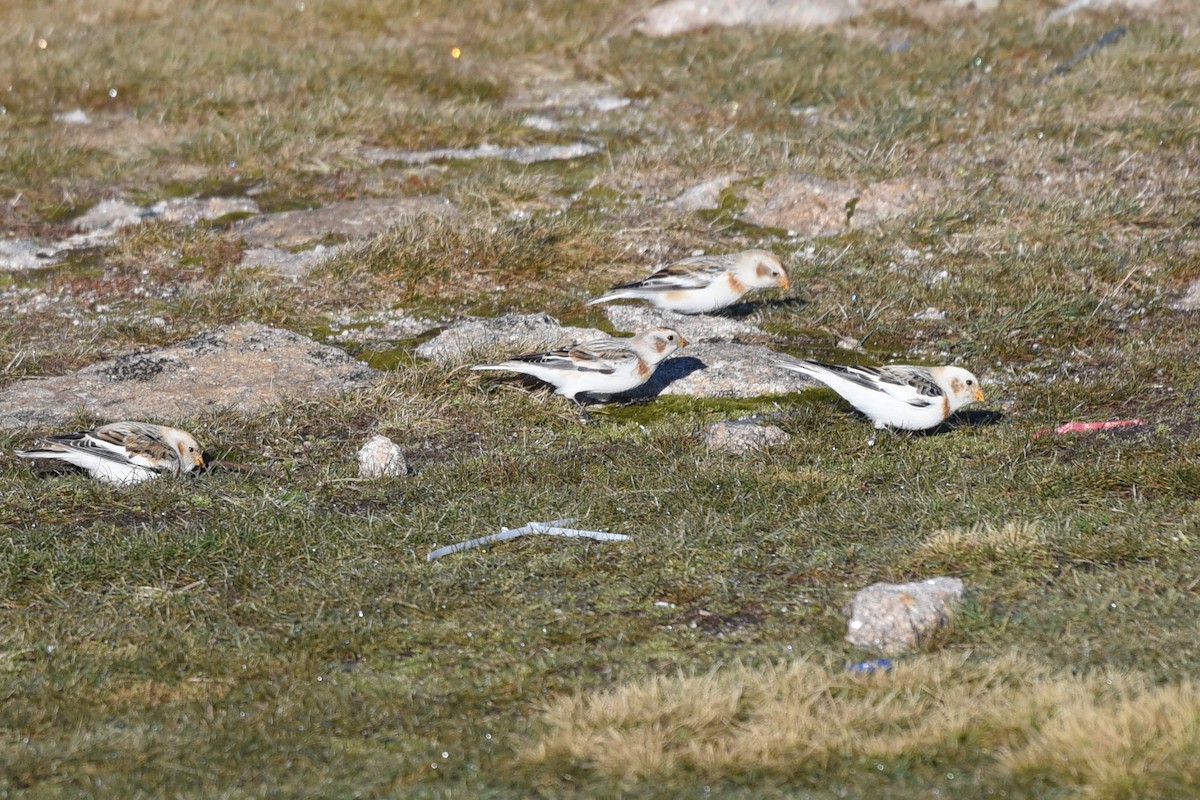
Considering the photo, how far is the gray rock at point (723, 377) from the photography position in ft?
32.1

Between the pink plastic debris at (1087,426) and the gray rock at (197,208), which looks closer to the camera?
the pink plastic debris at (1087,426)

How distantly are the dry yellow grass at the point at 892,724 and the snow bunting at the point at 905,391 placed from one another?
3279 mm

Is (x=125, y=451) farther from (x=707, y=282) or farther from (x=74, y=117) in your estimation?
(x=74, y=117)

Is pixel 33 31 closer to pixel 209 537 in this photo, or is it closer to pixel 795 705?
pixel 209 537

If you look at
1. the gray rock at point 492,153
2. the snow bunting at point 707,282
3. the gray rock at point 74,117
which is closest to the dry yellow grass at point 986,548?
the snow bunting at point 707,282

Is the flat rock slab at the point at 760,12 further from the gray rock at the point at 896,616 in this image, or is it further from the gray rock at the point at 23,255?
the gray rock at the point at 896,616

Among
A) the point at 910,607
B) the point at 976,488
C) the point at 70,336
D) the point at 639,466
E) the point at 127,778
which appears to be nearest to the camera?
the point at 127,778

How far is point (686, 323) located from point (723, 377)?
1.32m

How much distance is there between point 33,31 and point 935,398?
16.8 metres

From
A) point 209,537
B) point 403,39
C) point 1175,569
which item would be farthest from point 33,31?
point 1175,569

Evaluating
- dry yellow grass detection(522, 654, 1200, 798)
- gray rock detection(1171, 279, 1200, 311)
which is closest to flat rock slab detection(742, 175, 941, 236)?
gray rock detection(1171, 279, 1200, 311)

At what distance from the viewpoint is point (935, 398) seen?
8.53m

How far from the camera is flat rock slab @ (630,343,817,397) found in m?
9.77

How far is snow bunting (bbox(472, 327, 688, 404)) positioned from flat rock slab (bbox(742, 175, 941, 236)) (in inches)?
167
